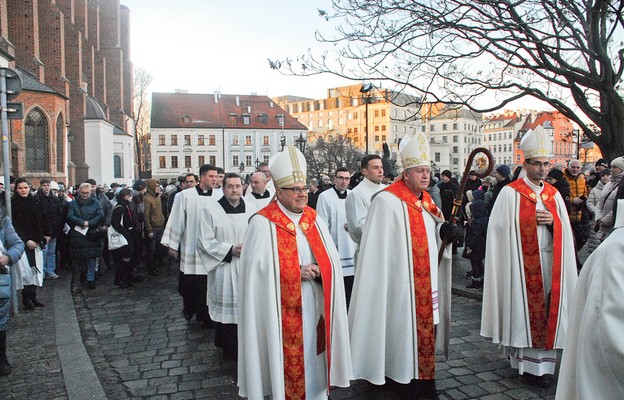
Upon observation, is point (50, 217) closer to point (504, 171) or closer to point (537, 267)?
point (504, 171)

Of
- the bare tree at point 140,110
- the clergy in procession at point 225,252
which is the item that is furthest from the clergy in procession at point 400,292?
the bare tree at point 140,110

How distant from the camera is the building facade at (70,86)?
2842 cm

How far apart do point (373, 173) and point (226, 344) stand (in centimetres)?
269

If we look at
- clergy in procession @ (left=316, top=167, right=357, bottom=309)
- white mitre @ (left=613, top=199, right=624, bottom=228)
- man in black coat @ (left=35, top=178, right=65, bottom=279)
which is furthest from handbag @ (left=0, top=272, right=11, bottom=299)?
man in black coat @ (left=35, top=178, right=65, bottom=279)

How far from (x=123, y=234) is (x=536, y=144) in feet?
25.1

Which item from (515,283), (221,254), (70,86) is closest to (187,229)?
(221,254)

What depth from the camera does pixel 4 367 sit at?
535 centimetres

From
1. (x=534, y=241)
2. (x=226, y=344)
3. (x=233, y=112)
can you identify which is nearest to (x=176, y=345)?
(x=226, y=344)

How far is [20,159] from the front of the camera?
26328mm

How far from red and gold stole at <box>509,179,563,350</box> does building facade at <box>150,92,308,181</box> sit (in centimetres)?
6467

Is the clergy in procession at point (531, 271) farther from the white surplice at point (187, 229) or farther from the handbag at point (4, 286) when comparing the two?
the handbag at point (4, 286)

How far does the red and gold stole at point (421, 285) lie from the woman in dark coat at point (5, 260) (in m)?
3.97

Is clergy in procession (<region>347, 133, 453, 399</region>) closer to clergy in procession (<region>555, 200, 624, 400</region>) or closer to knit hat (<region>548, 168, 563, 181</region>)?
clergy in procession (<region>555, 200, 624, 400</region>)

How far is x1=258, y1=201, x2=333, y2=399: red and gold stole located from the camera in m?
3.84
